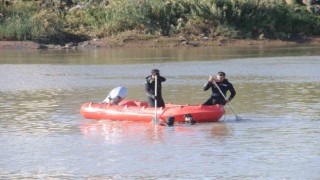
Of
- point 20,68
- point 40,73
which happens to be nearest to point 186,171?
point 40,73

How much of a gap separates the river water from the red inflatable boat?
18 centimetres

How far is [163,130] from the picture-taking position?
20.2m

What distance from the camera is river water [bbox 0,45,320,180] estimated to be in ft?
51.6

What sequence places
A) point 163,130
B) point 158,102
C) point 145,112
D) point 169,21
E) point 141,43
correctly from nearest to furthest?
1. point 163,130
2. point 145,112
3. point 158,102
4. point 141,43
5. point 169,21

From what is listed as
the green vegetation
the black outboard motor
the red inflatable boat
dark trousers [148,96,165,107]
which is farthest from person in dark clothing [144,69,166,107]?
the green vegetation

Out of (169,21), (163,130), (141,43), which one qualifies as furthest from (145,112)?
(169,21)

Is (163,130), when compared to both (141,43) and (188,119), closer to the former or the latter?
(188,119)

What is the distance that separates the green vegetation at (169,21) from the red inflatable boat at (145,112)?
29.6m

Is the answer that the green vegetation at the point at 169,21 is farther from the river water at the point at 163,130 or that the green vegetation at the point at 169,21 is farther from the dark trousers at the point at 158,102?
the dark trousers at the point at 158,102

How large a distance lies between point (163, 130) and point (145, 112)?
1064 millimetres

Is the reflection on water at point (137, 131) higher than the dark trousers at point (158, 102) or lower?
lower

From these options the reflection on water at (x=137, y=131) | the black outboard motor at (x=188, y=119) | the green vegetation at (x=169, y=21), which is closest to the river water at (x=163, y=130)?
the reflection on water at (x=137, y=131)

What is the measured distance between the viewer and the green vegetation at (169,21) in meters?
51.9

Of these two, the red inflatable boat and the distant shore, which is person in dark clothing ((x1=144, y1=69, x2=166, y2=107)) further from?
the distant shore
